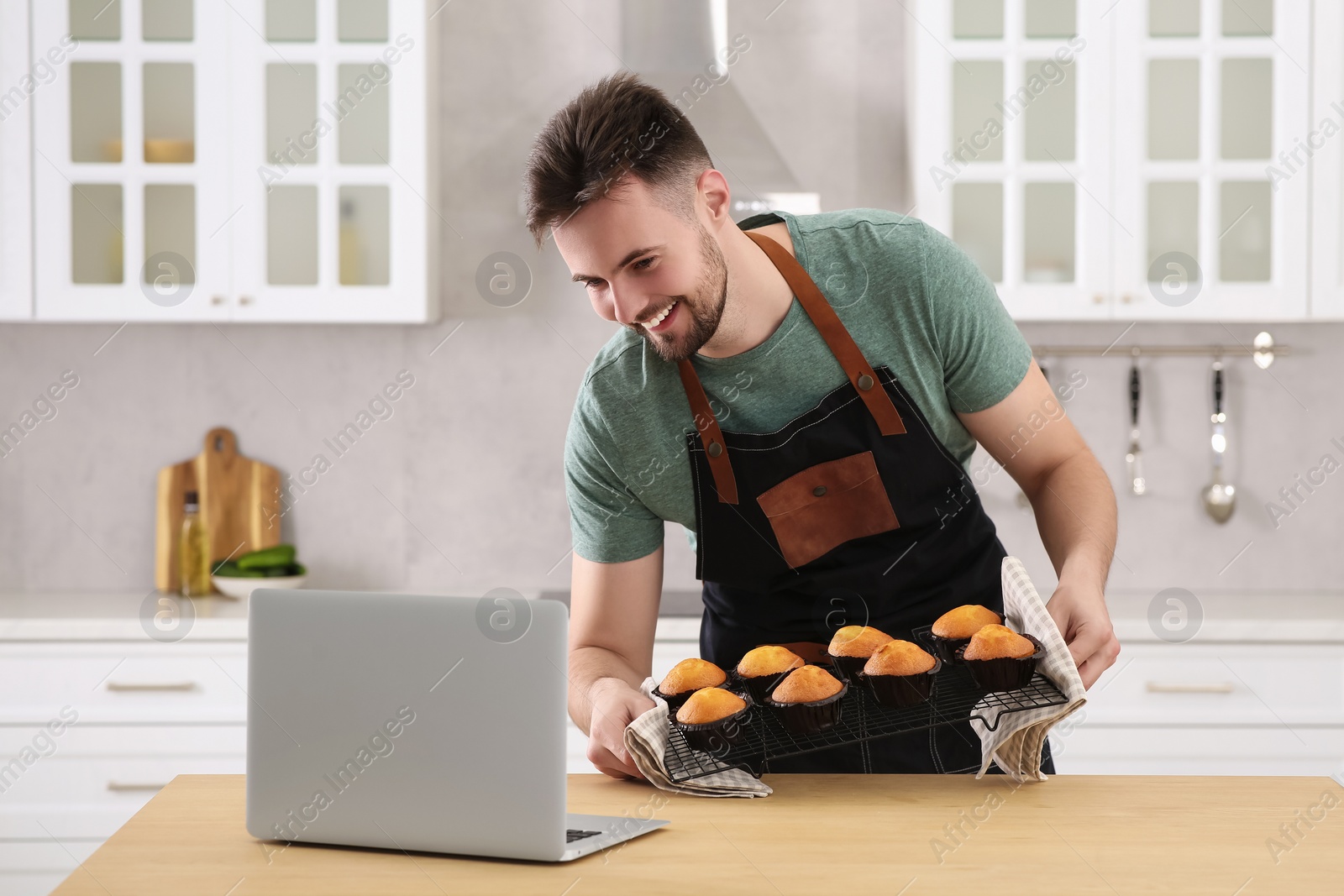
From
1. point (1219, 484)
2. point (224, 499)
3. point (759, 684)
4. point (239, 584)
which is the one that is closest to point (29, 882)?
point (239, 584)

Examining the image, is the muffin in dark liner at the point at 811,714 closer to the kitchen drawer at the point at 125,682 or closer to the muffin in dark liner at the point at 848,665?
the muffin in dark liner at the point at 848,665

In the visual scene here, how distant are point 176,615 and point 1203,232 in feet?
8.94

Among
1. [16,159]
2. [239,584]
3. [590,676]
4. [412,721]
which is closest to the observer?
[412,721]

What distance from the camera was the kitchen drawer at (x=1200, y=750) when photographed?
8.48 feet

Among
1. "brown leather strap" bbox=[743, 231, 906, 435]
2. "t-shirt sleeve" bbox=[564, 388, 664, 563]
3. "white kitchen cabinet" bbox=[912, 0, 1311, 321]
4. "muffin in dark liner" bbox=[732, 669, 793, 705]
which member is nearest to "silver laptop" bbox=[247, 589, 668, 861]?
"muffin in dark liner" bbox=[732, 669, 793, 705]

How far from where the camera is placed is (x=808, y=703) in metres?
1.16

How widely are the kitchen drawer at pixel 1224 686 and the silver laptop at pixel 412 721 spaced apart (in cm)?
195

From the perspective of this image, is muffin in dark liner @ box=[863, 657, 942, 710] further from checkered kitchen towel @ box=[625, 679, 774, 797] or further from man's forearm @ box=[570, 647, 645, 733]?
man's forearm @ box=[570, 647, 645, 733]

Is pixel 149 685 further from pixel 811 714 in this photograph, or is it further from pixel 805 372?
pixel 811 714

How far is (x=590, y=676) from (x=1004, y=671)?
1.78 ft

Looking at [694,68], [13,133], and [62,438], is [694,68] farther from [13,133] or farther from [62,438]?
[62,438]

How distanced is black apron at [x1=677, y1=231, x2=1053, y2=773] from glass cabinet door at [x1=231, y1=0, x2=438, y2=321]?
4.90 ft

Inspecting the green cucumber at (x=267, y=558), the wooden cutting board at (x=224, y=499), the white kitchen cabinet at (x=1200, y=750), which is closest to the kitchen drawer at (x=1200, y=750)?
the white kitchen cabinet at (x=1200, y=750)

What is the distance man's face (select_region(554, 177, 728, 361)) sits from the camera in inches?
55.4
